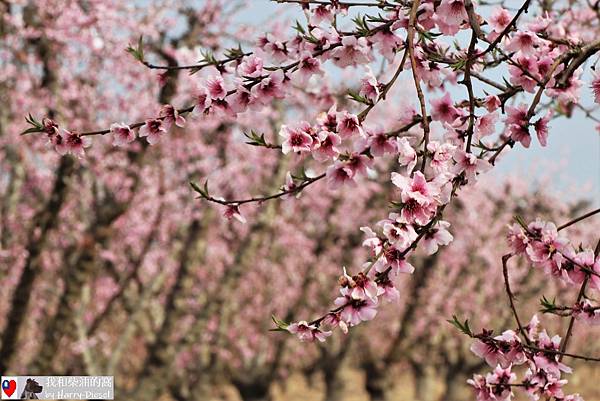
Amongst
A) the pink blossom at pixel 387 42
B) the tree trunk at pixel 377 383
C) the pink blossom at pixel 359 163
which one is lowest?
the pink blossom at pixel 359 163

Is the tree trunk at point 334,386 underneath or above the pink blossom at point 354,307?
above

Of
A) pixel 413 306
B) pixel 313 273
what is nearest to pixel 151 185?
pixel 313 273

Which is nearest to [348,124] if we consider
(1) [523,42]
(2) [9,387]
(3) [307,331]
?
(3) [307,331]

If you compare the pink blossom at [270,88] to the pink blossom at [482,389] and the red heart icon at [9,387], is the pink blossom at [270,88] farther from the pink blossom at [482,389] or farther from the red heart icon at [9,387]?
the red heart icon at [9,387]

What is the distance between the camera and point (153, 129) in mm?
3033

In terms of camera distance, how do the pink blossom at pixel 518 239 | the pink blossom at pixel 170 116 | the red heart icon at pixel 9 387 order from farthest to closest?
1. the red heart icon at pixel 9 387
2. the pink blossom at pixel 170 116
3. the pink blossom at pixel 518 239

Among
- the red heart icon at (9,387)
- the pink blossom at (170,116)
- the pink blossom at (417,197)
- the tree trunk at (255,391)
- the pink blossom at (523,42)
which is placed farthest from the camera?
the tree trunk at (255,391)

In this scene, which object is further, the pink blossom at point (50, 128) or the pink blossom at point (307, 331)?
the pink blossom at point (50, 128)

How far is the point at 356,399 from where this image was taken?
24109 millimetres

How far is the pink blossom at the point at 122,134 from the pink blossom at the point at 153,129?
0.05 m

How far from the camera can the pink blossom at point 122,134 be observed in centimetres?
297

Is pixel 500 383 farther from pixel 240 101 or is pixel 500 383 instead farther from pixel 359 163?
pixel 240 101

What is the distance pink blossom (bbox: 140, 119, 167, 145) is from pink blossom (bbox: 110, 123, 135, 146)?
2.2 inches

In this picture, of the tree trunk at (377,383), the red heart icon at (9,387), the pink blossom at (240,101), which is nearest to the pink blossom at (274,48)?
the pink blossom at (240,101)
